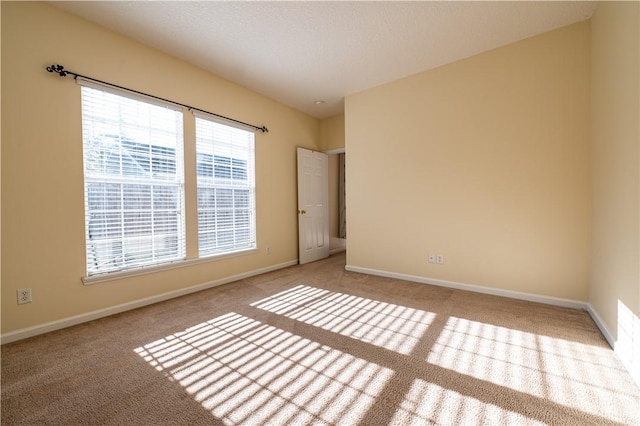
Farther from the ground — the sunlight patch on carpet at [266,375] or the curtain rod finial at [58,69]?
the curtain rod finial at [58,69]

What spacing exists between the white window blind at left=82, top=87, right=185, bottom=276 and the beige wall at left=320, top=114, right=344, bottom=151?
2852 mm

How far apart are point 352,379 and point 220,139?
10.7 feet

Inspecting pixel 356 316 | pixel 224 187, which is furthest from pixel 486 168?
pixel 224 187

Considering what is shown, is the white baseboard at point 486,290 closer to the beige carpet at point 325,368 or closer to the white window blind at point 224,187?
the beige carpet at point 325,368

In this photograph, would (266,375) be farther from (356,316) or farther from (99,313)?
(99,313)

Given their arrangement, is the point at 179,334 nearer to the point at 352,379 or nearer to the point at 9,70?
the point at 352,379

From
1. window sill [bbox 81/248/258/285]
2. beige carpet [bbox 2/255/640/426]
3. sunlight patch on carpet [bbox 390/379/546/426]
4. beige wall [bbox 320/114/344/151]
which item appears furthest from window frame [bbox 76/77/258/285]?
sunlight patch on carpet [bbox 390/379/546/426]

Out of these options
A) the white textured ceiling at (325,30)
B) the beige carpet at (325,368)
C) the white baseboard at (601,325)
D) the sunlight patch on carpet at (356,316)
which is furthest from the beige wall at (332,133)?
the white baseboard at (601,325)

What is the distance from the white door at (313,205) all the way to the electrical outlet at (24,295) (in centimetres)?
335

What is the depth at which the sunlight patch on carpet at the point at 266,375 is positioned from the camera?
1383mm

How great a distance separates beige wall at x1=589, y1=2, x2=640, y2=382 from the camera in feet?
5.38

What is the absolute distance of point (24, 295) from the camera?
2.18 meters

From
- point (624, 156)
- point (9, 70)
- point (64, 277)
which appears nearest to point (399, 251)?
point (624, 156)

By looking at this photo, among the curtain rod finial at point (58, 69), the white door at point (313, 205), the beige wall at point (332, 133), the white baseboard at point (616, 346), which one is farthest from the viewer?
the beige wall at point (332, 133)
